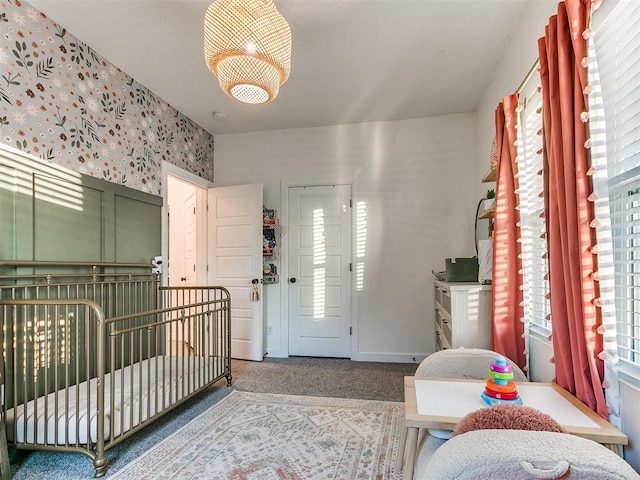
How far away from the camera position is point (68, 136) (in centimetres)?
240

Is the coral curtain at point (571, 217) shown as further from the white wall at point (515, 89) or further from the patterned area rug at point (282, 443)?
the patterned area rug at point (282, 443)

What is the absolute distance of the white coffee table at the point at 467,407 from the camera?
106 centimetres

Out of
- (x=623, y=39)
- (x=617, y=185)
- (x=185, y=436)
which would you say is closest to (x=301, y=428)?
(x=185, y=436)

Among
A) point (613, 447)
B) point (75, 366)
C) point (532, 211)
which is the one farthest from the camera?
point (75, 366)

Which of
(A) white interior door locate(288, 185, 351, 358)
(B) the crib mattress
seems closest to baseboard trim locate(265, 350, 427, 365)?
(A) white interior door locate(288, 185, 351, 358)

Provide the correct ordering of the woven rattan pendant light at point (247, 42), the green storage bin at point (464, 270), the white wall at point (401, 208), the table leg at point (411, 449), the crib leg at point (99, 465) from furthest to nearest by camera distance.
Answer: the white wall at point (401, 208) < the green storage bin at point (464, 270) < the crib leg at point (99, 465) < the woven rattan pendant light at point (247, 42) < the table leg at point (411, 449)

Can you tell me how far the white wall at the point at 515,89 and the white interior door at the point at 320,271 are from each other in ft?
4.98

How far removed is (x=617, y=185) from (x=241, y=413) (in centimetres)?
243

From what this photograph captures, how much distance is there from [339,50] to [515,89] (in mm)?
1212

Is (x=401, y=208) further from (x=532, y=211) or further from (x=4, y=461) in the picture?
(x=4, y=461)

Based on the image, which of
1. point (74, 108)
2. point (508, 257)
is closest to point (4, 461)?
point (74, 108)

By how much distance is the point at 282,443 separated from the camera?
2076mm

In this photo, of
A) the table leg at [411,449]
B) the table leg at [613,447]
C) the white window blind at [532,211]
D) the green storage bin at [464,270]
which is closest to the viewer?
the table leg at [613,447]

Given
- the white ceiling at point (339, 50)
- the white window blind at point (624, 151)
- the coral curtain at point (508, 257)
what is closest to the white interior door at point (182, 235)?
the white ceiling at point (339, 50)
